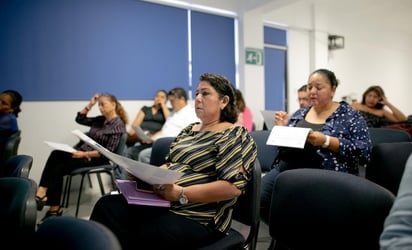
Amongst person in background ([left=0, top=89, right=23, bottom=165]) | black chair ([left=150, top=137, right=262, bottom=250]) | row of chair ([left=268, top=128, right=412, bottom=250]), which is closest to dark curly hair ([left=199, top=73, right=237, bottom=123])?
black chair ([left=150, top=137, right=262, bottom=250])

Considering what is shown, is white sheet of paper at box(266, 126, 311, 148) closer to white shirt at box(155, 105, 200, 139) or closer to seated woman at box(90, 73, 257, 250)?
seated woman at box(90, 73, 257, 250)

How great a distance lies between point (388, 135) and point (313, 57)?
3995 millimetres

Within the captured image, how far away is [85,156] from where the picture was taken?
290 centimetres

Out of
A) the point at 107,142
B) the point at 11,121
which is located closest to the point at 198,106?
the point at 107,142

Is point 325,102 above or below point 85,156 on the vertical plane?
above

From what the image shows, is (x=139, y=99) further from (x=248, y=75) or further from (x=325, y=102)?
(x=325, y=102)

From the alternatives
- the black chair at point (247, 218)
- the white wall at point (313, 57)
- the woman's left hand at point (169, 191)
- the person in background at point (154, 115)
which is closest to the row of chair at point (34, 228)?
the woman's left hand at point (169, 191)

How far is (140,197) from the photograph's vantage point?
1.23 metres

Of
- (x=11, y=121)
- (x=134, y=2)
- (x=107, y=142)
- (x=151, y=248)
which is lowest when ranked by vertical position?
(x=151, y=248)

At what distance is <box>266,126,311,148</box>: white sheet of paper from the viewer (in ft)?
5.67

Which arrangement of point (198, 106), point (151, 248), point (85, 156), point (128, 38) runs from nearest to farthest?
point (151, 248) → point (198, 106) → point (85, 156) → point (128, 38)

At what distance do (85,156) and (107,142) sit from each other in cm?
24

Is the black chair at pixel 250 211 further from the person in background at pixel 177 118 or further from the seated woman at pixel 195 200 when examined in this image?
the person in background at pixel 177 118

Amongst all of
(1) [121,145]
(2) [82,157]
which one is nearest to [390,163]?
(1) [121,145]
